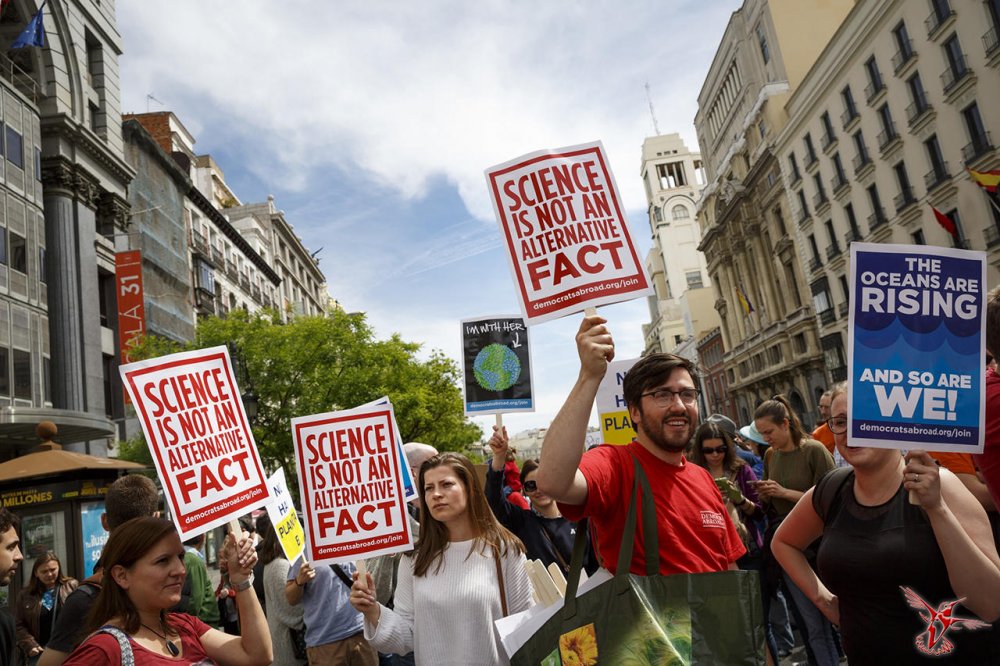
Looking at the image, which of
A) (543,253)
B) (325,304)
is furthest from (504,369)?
(325,304)

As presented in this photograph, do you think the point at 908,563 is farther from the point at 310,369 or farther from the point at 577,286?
the point at 310,369

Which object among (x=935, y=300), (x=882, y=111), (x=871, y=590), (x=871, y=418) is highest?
(x=882, y=111)

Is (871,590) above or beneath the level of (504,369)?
beneath

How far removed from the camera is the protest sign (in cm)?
498

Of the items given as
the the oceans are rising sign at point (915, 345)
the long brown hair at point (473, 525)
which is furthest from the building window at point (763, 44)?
the the oceans are rising sign at point (915, 345)

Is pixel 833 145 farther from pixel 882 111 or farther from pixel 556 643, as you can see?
pixel 556 643

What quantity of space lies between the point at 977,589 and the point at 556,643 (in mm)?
1297

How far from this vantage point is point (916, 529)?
2600 millimetres

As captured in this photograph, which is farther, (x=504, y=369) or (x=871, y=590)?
(x=504, y=369)

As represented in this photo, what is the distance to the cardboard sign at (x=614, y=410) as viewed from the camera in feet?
23.2

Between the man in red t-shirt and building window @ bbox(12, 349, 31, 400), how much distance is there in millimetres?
22406

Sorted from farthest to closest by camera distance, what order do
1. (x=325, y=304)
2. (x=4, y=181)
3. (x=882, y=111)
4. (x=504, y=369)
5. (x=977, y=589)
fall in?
(x=325, y=304) → (x=882, y=111) → (x=4, y=181) → (x=504, y=369) → (x=977, y=589)

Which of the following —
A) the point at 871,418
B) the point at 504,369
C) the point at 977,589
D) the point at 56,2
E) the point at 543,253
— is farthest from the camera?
the point at 56,2

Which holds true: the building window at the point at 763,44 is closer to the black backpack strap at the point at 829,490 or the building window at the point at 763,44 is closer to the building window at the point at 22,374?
the building window at the point at 22,374
